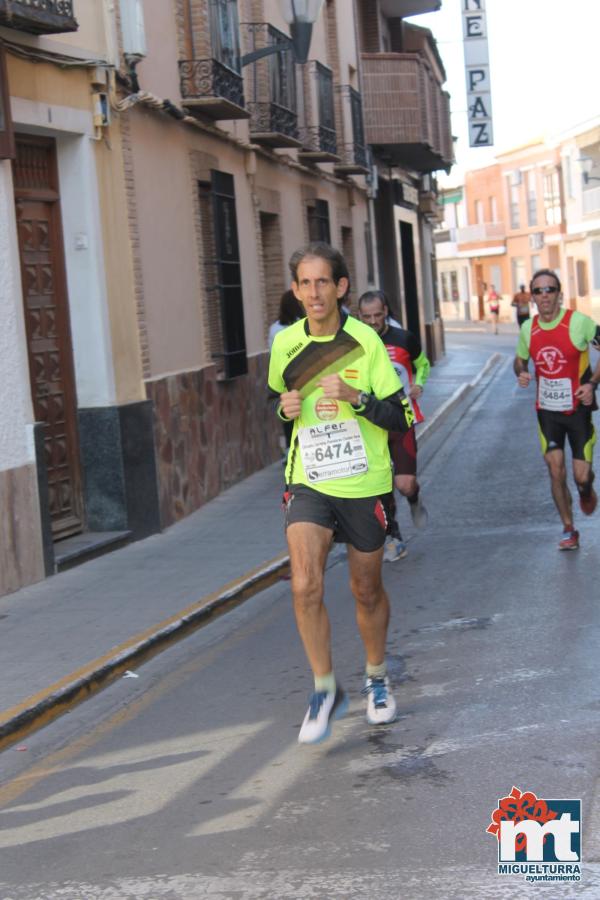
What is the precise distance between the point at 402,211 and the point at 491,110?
4.34 metres

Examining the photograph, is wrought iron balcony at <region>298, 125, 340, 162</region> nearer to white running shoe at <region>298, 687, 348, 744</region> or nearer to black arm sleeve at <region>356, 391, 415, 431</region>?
black arm sleeve at <region>356, 391, 415, 431</region>

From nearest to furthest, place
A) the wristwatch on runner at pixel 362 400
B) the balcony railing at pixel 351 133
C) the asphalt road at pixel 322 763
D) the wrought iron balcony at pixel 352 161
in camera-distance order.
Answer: the asphalt road at pixel 322 763
the wristwatch on runner at pixel 362 400
the wrought iron balcony at pixel 352 161
the balcony railing at pixel 351 133

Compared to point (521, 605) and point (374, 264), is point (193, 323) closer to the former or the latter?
point (521, 605)

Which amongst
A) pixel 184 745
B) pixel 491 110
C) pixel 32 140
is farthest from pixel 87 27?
pixel 491 110

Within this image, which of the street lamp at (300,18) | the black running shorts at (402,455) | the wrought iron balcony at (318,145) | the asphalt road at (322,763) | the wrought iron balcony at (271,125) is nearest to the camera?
Answer: the asphalt road at (322,763)

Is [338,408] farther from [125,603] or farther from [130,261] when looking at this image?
[130,261]

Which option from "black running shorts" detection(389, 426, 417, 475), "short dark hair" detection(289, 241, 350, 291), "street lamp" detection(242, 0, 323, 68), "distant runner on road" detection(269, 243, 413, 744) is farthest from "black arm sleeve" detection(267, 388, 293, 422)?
"street lamp" detection(242, 0, 323, 68)

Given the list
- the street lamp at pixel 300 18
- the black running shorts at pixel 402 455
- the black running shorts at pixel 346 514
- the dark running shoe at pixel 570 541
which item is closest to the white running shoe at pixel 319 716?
the black running shorts at pixel 346 514

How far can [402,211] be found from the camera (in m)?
32.8

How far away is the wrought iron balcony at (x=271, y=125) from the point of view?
17344 millimetres

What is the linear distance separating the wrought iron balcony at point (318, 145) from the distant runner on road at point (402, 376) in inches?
393

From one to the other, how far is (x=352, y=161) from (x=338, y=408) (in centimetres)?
1899

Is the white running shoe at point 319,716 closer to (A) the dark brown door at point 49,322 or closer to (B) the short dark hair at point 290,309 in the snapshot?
(B) the short dark hair at point 290,309

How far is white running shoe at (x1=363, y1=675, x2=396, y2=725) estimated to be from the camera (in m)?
6.05
